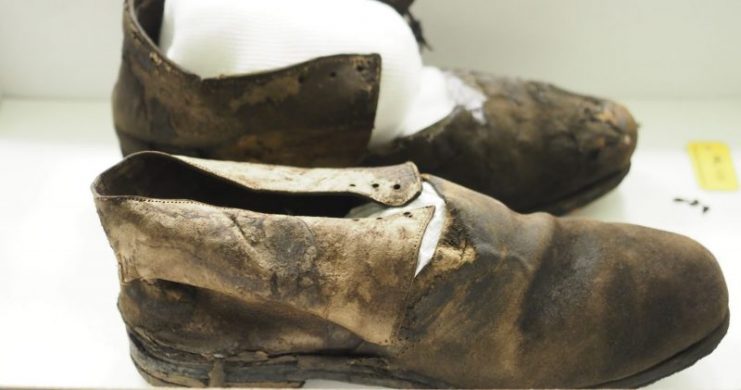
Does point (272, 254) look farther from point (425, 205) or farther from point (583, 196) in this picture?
point (583, 196)

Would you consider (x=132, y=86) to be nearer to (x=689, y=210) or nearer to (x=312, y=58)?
(x=312, y=58)

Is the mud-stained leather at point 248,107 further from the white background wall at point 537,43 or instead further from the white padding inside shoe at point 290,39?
the white background wall at point 537,43

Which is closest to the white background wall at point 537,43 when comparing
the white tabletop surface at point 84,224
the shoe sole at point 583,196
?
the white tabletop surface at point 84,224

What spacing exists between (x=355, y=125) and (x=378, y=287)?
358mm

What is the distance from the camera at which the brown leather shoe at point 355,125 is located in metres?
1.24

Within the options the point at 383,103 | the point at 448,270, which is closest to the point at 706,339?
the point at 448,270

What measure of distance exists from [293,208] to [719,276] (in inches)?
22.2

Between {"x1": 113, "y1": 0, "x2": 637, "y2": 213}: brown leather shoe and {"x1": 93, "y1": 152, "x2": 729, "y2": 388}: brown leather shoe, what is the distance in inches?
6.1

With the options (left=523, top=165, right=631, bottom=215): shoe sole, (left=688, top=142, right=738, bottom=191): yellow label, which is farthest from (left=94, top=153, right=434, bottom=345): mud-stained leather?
(left=688, top=142, right=738, bottom=191): yellow label

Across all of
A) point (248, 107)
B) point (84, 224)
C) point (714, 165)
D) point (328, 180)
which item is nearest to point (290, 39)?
point (248, 107)

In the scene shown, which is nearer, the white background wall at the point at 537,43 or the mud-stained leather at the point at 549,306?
the mud-stained leather at the point at 549,306

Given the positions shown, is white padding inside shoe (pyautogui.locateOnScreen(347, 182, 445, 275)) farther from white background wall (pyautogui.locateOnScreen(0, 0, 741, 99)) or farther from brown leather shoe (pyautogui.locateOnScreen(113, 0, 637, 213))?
white background wall (pyautogui.locateOnScreen(0, 0, 741, 99))

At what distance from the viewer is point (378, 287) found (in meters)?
1.01

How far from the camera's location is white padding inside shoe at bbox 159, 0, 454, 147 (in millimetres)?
1242
